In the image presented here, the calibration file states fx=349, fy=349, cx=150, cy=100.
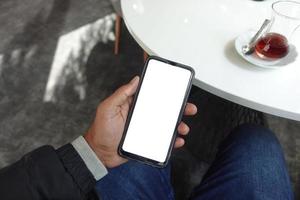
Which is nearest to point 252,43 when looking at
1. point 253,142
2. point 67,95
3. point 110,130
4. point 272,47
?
point 272,47

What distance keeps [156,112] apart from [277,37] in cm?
33

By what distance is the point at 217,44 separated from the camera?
2.63ft

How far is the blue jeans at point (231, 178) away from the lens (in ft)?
2.36

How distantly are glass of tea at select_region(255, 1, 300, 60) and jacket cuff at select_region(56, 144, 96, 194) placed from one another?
0.44 metres

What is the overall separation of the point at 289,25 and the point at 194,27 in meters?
0.21

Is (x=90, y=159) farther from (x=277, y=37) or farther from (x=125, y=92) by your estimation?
(x=277, y=37)

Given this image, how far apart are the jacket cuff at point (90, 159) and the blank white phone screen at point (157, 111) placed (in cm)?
8

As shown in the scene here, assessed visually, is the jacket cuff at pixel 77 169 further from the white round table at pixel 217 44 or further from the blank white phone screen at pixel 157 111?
the white round table at pixel 217 44

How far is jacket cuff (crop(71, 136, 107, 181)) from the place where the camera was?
71 cm

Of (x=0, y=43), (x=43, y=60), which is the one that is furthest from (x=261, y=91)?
(x=0, y=43)

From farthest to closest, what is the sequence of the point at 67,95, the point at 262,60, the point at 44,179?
1. the point at 67,95
2. the point at 262,60
3. the point at 44,179

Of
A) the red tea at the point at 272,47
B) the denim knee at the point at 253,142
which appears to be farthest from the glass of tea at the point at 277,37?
the denim knee at the point at 253,142

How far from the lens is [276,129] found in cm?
137

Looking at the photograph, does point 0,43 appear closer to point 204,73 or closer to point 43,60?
point 43,60
